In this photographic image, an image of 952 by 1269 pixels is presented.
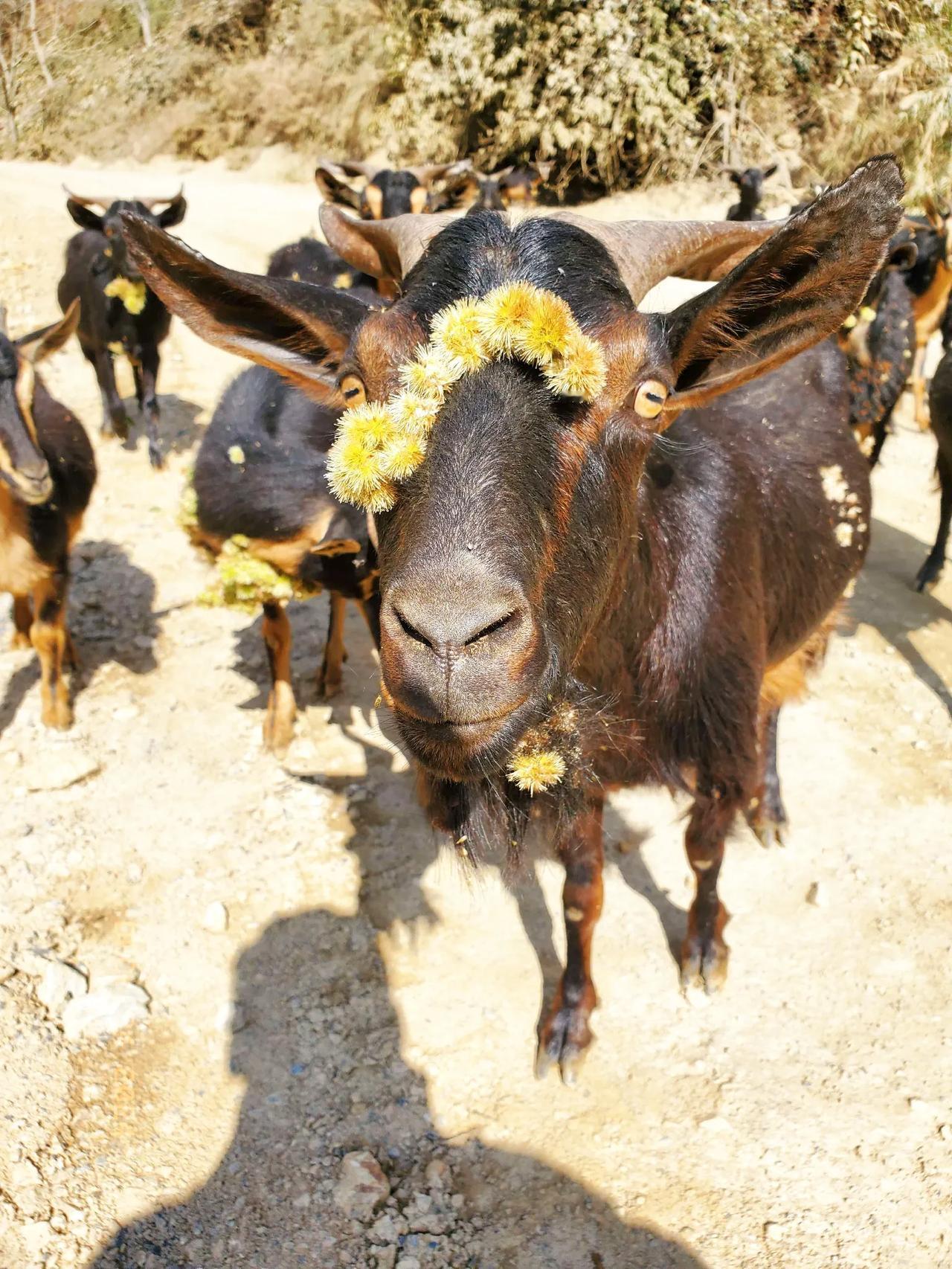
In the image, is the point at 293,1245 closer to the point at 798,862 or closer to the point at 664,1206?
the point at 664,1206

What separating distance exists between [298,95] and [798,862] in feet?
92.6

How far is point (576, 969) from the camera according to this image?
4.12 metres

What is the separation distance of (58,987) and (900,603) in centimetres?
714

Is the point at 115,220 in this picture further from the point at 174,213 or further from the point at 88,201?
the point at 88,201

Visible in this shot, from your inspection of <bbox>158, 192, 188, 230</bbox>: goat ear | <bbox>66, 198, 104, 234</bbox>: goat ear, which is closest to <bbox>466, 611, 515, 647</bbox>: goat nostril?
<bbox>66, 198, 104, 234</bbox>: goat ear

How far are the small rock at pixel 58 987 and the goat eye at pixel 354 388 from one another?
3.08 metres

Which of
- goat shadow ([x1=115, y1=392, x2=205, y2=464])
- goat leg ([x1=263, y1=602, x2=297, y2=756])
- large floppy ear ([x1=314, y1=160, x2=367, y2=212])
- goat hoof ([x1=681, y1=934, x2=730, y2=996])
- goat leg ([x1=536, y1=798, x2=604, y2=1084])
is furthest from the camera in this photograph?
goat shadow ([x1=115, y1=392, x2=205, y2=464])

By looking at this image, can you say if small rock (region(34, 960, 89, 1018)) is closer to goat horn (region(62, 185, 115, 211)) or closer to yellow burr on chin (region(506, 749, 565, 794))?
yellow burr on chin (region(506, 749, 565, 794))

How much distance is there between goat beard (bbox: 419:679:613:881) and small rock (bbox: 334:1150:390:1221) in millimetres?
1322

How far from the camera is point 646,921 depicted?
4801 mm

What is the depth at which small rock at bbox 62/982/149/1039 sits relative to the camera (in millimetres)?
3957

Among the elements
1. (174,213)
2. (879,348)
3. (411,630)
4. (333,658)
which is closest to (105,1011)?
(333,658)

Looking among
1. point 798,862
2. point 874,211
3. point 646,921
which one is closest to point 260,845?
point 646,921

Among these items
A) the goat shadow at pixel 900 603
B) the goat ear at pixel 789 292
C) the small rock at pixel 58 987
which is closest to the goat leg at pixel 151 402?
the small rock at pixel 58 987
